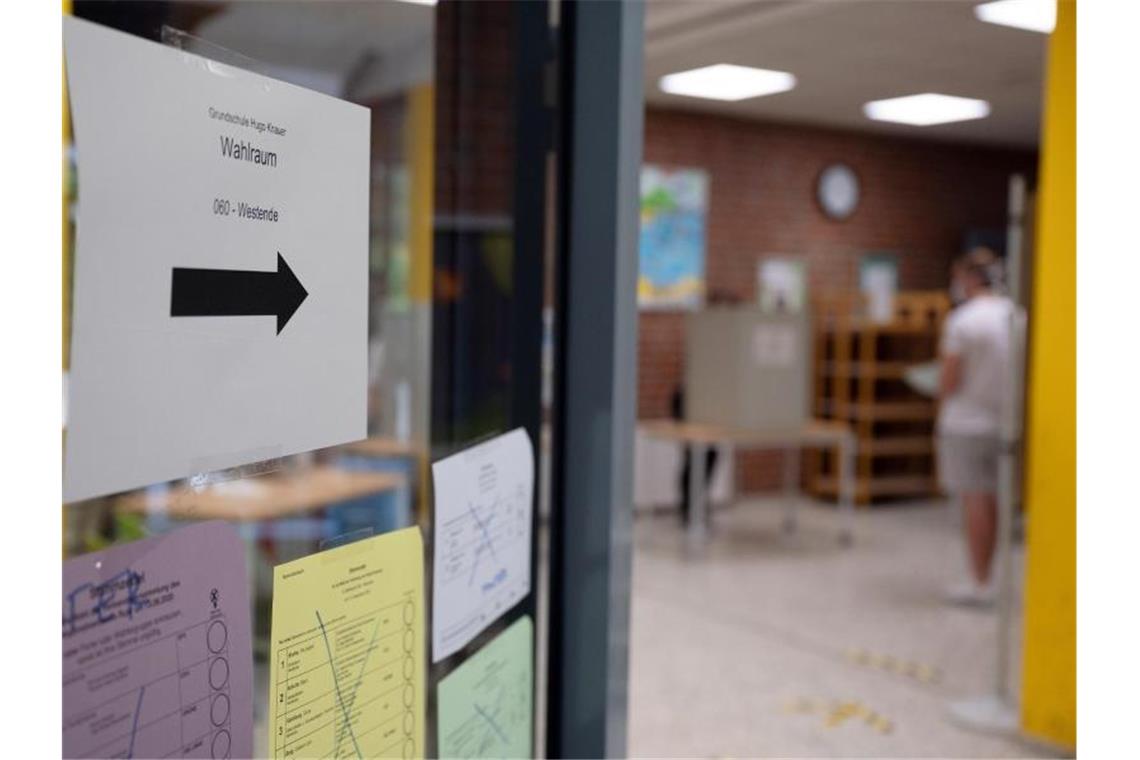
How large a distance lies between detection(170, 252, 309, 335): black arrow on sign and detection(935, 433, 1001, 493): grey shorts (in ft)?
15.8

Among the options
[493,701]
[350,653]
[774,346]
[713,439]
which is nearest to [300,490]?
[493,701]

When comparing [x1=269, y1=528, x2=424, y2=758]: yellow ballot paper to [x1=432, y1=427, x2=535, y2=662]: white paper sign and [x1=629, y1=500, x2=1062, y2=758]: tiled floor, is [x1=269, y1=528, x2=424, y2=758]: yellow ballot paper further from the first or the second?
[x1=629, y1=500, x2=1062, y2=758]: tiled floor

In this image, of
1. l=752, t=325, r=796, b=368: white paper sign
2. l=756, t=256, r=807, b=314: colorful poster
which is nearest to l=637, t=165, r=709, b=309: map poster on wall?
l=756, t=256, r=807, b=314: colorful poster

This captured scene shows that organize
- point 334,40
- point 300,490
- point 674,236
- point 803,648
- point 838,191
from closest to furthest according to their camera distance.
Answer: point 300,490
point 334,40
point 803,648
point 674,236
point 838,191

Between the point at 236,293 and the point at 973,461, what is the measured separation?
16.2 ft

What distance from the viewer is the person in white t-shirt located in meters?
5.06

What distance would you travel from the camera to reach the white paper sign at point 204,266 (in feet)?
2.02

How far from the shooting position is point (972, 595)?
208 inches

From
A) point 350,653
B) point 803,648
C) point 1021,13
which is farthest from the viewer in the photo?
point 803,648

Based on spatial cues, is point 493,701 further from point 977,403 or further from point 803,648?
point 977,403

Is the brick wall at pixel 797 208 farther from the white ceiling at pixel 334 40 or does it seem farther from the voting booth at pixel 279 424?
the voting booth at pixel 279 424
